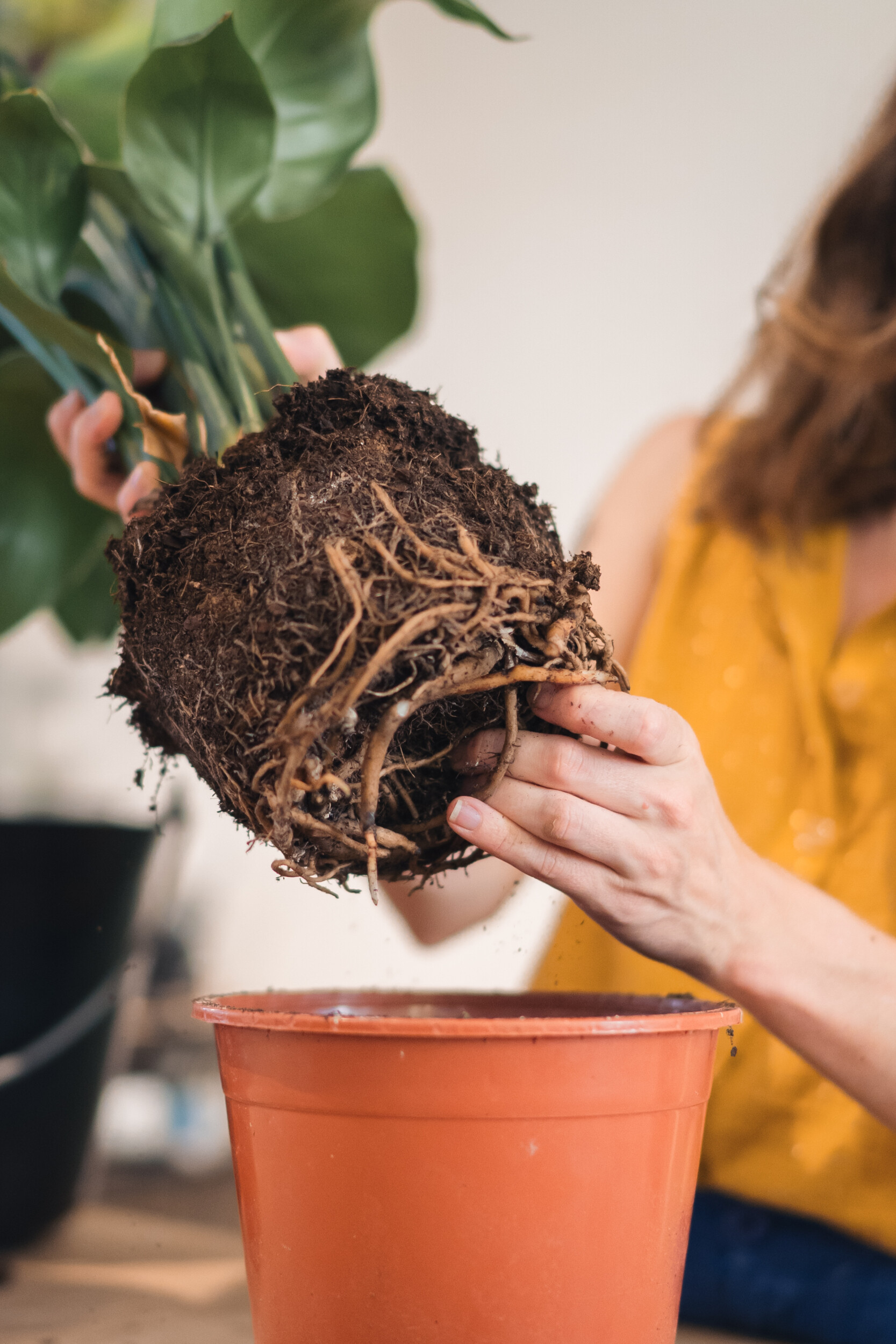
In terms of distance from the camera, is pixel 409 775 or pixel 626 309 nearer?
pixel 409 775

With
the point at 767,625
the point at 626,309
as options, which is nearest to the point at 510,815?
the point at 767,625

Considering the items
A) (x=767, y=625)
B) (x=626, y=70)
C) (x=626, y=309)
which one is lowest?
(x=767, y=625)

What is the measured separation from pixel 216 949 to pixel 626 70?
1301 mm

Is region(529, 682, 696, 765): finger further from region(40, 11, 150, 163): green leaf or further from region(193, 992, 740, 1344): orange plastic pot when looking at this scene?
region(40, 11, 150, 163): green leaf

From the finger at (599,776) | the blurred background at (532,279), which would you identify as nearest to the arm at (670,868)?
the finger at (599,776)

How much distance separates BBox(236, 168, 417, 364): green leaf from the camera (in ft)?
2.66

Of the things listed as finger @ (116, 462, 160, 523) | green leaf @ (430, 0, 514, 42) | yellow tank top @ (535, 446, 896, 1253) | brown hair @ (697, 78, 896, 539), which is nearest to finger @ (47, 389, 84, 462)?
finger @ (116, 462, 160, 523)

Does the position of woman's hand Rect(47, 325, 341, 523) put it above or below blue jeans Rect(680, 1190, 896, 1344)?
above

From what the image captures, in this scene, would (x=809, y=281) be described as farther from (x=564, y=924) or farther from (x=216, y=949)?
(x=216, y=949)

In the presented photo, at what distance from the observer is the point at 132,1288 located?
660mm

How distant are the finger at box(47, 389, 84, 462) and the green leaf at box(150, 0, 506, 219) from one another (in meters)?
0.19

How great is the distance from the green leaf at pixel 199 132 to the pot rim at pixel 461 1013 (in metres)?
0.48

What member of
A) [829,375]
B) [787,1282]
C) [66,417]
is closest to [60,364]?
[66,417]

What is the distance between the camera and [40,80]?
32.1 inches
